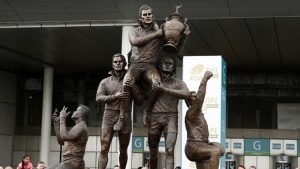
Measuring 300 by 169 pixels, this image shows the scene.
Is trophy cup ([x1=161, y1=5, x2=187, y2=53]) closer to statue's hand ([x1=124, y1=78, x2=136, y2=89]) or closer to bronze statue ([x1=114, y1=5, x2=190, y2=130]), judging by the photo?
bronze statue ([x1=114, y1=5, x2=190, y2=130])

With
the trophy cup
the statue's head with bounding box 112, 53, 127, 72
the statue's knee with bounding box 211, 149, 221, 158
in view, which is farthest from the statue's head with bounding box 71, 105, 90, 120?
the statue's knee with bounding box 211, 149, 221, 158

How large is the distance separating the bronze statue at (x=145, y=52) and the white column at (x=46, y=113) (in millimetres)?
24791

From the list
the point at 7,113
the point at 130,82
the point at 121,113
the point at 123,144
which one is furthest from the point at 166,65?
the point at 7,113

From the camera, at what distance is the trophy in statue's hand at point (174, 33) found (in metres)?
9.45

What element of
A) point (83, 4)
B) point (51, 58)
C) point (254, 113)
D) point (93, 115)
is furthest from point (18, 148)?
point (83, 4)

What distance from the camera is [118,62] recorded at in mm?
10086

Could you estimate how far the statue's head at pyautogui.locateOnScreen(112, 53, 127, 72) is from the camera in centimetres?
1003

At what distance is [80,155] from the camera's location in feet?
34.3

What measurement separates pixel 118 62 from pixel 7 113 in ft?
93.9

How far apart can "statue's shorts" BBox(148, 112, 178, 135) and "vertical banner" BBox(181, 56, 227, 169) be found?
23.6 feet

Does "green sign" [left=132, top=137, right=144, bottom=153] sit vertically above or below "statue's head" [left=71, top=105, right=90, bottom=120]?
below

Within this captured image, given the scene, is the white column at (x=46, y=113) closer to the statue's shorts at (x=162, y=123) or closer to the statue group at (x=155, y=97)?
the statue group at (x=155, y=97)

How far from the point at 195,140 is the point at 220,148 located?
433mm

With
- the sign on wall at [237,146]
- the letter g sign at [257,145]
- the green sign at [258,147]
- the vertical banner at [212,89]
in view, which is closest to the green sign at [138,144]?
the sign on wall at [237,146]
